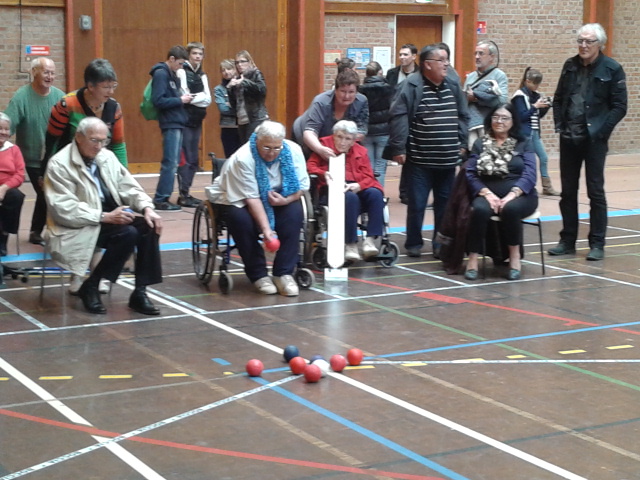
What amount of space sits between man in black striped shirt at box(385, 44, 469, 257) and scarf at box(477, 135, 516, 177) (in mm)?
548

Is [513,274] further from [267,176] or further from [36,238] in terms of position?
[36,238]

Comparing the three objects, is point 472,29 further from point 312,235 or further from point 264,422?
point 264,422

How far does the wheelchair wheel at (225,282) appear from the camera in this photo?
802 centimetres

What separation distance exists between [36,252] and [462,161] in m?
3.79

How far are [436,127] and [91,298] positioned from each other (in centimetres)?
338

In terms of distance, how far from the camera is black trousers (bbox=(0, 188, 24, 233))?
8594 millimetres

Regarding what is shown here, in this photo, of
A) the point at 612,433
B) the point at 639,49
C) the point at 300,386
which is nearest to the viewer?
the point at 612,433

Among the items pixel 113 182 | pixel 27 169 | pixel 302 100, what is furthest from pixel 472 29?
pixel 113 182

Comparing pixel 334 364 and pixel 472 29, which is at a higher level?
pixel 472 29

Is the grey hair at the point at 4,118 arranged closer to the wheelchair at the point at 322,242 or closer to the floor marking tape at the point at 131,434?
the wheelchair at the point at 322,242

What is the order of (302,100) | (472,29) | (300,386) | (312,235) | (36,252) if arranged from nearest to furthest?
1. (300,386)
2. (312,235)
3. (36,252)
4. (302,100)
5. (472,29)

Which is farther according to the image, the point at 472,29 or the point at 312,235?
the point at 472,29

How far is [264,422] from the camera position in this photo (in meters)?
5.15

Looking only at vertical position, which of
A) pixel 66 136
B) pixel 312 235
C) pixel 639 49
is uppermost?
pixel 639 49
